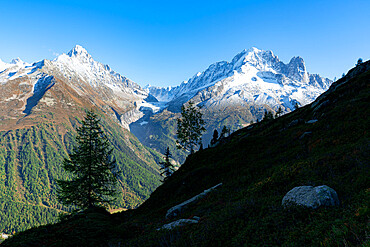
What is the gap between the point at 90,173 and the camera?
1012 inches

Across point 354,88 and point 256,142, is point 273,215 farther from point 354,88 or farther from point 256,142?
point 354,88

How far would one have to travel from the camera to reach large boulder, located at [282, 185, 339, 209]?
24.6 feet

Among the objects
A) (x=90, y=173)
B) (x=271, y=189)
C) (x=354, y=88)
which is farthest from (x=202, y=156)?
(x=354, y=88)

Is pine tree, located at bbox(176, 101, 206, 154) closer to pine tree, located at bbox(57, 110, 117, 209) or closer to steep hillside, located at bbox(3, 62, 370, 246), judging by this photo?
pine tree, located at bbox(57, 110, 117, 209)

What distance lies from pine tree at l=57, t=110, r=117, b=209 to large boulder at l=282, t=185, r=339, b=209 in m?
24.6

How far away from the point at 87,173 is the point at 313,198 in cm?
2664

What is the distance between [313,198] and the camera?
7812 millimetres

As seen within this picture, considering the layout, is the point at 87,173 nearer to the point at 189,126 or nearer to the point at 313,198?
the point at 313,198

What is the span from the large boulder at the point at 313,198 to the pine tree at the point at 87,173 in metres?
24.6

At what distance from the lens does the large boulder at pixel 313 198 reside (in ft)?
24.6

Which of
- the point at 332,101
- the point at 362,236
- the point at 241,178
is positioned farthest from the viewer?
the point at 332,101

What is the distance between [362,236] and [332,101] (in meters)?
31.0

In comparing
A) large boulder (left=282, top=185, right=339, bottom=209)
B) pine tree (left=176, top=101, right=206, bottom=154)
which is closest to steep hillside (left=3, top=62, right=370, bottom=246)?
large boulder (left=282, top=185, right=339, bottom=209)

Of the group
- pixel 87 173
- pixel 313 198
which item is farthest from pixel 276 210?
pixel 87 173
